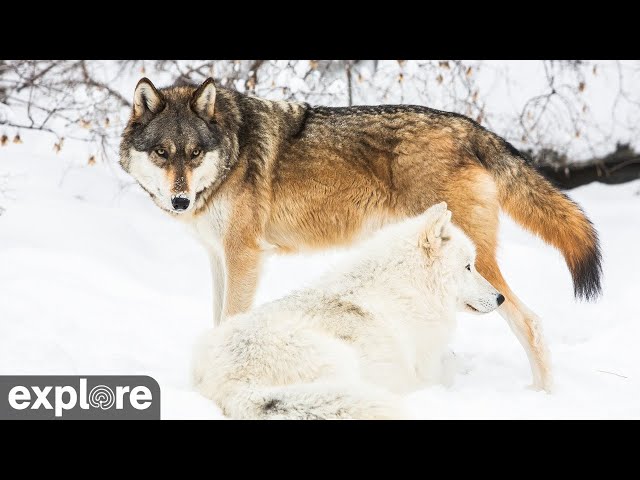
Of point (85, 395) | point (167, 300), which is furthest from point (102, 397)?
point (167, 300)

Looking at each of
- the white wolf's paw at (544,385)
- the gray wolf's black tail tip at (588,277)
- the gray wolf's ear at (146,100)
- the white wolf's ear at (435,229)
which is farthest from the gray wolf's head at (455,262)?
the gray wolf's ear at (146,100)

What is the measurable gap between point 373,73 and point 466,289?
18.8ft

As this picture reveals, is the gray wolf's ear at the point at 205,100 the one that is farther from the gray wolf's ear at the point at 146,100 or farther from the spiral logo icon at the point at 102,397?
the spiral logo icon at the point at 102,397

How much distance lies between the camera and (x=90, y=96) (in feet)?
31.2

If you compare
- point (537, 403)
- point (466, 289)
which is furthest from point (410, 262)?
point (537, 403)

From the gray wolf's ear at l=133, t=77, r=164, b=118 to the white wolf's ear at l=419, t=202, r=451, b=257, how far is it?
7.27ft

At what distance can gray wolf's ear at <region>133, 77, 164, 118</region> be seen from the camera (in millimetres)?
5746

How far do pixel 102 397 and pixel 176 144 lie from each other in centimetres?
211

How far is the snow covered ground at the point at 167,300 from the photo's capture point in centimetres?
508

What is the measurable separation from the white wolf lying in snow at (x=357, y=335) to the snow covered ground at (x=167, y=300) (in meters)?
0.20

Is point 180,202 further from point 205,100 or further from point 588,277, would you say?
point 588,277

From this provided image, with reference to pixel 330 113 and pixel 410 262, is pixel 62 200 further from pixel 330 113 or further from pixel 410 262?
pixel 410 262

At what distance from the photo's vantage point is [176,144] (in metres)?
5.69
